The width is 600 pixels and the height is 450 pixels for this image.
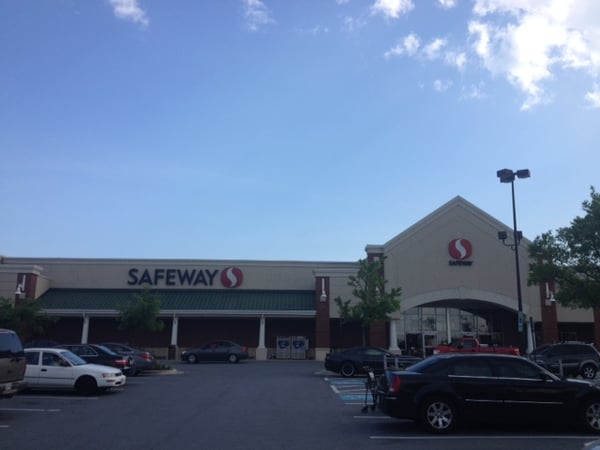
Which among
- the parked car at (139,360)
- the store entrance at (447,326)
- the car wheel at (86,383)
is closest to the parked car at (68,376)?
the car wheel at (86,383)

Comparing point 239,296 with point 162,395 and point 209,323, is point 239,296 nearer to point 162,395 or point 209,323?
point 209,323

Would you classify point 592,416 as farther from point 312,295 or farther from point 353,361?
point 312,295

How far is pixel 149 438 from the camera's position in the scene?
10102mm

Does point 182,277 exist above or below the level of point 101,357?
above

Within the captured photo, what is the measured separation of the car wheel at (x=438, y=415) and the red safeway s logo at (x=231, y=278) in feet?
108

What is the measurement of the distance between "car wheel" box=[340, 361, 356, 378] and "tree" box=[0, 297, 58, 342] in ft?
70.5

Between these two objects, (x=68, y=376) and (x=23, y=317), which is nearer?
(x=68, y=376)

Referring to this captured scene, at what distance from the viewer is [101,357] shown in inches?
867

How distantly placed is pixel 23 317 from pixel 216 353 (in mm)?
12233

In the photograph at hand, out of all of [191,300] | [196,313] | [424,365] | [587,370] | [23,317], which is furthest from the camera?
[191,300]

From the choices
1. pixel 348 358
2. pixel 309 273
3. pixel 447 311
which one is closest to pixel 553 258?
pixel 348 358

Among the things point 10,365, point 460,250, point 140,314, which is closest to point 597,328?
point 460,250

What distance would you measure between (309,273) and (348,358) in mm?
18587

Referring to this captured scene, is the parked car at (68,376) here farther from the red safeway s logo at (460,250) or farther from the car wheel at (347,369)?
the red safeway s logo at (460,250)
